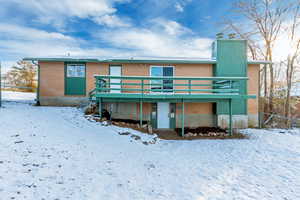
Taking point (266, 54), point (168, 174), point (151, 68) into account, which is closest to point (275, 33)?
point (266, 54)

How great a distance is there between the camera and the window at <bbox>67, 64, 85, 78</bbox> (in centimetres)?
1062

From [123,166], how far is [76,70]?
28.7 feet

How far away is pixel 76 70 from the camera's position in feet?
35.0

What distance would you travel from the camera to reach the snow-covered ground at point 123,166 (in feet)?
10.1

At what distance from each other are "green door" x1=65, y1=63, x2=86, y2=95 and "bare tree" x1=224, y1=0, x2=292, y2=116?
1477 cm

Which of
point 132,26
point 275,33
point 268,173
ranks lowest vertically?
point 268,173

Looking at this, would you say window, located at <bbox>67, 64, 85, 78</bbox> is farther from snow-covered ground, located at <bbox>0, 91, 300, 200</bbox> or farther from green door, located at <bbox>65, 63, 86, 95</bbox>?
snow-covered ground, located at <bbox>0, 91, 300, 200</bbox>

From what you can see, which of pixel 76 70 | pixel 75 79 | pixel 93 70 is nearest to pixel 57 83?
pixel 75 79

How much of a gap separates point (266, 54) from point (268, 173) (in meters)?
14.4

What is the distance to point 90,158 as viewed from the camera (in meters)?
4.45

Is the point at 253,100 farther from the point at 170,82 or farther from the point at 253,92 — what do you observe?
the point at 170,82

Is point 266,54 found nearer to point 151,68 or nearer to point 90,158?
point 151,68

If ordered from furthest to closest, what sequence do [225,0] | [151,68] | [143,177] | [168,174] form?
[225,0], [151,68], [168,174], [143,177]

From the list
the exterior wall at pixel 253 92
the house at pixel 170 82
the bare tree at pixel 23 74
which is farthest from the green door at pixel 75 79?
the bare tree at pixel 23 74
